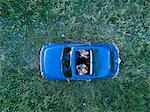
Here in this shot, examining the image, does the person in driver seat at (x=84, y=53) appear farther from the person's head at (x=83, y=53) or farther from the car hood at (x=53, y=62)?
the car hood at (x=53, y=62)

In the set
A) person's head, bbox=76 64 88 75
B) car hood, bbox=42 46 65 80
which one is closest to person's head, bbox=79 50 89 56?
person's head, bbox=76 64 88 75

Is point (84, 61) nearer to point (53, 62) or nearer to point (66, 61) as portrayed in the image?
point (66, 61)

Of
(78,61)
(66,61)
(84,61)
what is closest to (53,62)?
(66,61)

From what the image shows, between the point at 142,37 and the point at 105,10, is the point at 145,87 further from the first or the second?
the point at 105,10

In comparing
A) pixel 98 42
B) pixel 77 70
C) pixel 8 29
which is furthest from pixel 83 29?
pixel 8 29

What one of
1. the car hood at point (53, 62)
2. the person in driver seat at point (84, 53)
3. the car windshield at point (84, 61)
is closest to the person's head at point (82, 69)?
the car windshield at point (84, 61)

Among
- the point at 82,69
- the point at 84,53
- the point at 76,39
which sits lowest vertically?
the point at 82,69
